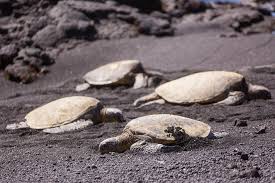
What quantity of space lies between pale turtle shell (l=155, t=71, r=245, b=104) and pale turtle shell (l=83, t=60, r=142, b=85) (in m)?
1.87

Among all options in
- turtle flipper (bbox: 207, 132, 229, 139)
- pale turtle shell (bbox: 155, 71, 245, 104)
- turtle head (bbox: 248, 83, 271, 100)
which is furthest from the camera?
turtle head (bbox: 248, 83, 271, 100)

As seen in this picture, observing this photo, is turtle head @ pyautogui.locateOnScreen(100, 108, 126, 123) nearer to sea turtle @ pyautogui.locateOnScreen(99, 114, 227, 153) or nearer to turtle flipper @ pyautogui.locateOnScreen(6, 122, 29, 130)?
turtle flipper @ pyautogui.locateOnScreen(6, 122, 29, 130)

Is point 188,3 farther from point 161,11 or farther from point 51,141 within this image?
point 51,141

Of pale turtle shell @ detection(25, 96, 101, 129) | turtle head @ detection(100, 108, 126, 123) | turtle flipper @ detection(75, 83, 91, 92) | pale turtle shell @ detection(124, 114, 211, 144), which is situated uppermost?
pale turtle shell @ detection(124, 114, 211, 144)

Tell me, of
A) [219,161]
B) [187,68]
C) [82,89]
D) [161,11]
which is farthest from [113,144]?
[161,11]

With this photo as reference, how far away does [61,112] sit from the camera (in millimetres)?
5324

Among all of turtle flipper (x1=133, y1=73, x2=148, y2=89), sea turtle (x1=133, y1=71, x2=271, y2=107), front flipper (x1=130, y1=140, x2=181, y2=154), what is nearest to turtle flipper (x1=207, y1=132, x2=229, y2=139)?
front flipper (x1=130, y1=140, x2=181, y2=154)

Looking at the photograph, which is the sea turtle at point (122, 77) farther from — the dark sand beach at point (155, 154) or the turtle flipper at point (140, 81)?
the dark sand beach at point (155, 154)

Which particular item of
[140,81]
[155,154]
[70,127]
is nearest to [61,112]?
[70,127]

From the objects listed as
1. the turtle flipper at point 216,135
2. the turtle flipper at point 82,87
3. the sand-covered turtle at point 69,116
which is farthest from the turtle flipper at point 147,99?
the turtle flipper at point 216,135

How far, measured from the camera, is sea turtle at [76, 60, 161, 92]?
7.94 m

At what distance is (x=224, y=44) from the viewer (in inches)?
410

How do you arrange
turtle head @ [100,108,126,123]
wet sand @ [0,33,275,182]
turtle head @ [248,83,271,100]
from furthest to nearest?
turtle head @ [248,83,271,100] → turtle head @ [100,108,126,123] → wet sand @ [0,33,275,182]

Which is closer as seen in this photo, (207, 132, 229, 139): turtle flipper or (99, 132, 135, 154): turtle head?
(99, 132, 135, 154): turtle head
